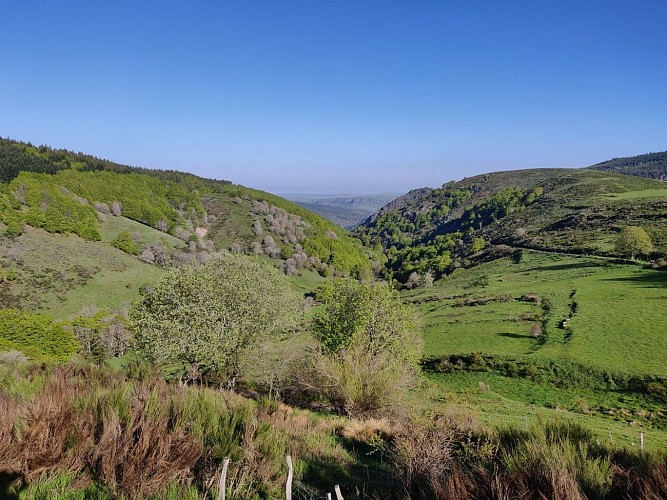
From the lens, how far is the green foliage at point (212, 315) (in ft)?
70.6

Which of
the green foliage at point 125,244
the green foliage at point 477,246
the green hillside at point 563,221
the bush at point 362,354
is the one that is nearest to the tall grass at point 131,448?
the bush at point 362,354

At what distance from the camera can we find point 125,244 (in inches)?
4611

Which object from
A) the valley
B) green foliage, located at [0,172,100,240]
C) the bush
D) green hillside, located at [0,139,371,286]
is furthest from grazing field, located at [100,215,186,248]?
the bush

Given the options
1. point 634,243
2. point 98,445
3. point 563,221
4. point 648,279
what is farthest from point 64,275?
point 563,221

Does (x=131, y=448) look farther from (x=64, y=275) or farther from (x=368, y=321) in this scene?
(x=64, y=275)

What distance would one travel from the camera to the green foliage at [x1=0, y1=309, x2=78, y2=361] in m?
49.6

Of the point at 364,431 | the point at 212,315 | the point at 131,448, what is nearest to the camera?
the point at 131,448

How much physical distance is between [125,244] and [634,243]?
129 metres

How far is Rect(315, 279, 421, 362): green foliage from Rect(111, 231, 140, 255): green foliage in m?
107

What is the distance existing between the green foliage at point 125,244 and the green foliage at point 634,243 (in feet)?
413

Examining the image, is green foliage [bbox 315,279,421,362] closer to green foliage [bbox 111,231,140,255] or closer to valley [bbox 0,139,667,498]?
valley [bbox 0,139,667,498]

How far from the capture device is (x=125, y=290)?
3472 inches

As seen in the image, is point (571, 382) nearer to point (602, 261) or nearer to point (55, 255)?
point (602, 261)

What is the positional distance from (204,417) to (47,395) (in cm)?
259
